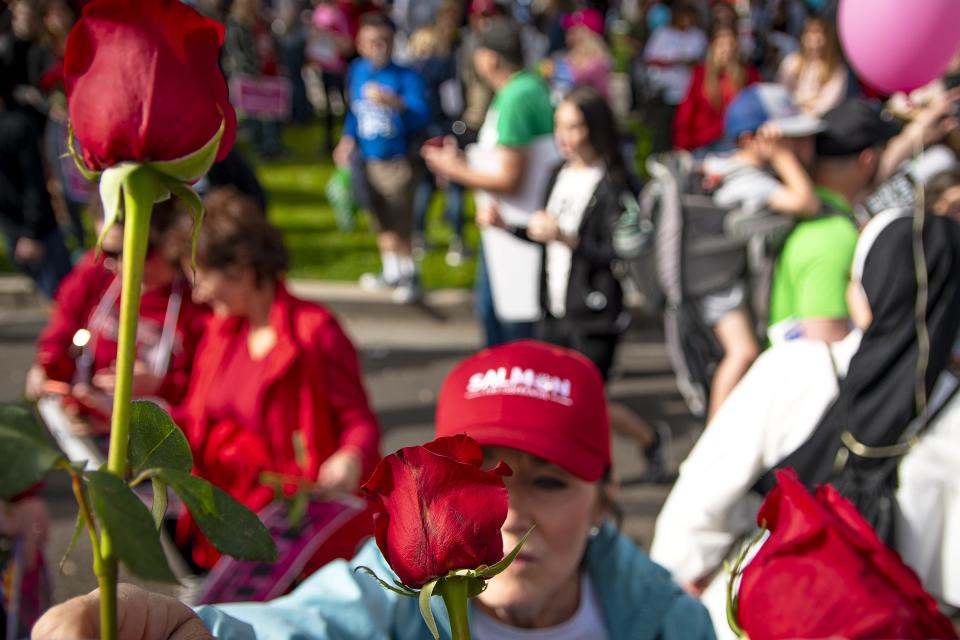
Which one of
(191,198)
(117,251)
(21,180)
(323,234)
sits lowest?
(323,234)

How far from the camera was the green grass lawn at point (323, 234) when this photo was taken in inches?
278

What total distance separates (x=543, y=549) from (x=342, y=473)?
0.98m

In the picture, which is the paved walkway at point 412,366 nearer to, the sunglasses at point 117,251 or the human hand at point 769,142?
the sunglasses at point 117,251

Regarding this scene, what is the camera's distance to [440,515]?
0.66 m

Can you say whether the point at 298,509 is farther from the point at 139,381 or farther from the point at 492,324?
the point at 492,324

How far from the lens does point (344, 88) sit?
35.3 ft

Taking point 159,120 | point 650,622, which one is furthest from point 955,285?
point 159,120

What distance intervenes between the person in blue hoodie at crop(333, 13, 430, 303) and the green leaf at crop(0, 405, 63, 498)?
591 cm

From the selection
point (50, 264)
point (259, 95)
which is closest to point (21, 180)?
point (50, 264)

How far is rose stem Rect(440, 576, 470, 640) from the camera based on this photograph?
2.15ft

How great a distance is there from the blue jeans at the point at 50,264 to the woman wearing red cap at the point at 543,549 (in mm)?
4671

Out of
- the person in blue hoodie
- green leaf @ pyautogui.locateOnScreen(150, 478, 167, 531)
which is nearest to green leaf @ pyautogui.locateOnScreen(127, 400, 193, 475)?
green leaf @ pyautogui.locateOnScreen(150, 478, 167, 531)

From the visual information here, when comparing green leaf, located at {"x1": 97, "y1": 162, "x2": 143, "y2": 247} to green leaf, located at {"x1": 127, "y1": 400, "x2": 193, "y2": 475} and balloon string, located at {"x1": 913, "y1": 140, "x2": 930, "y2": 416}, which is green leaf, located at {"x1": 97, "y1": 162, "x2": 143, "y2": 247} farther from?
balloon string, located at {"x1": 913, "y1": 140, "x2": 930, "y2": 416}

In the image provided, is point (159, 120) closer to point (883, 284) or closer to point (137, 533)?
point (137, 533)
